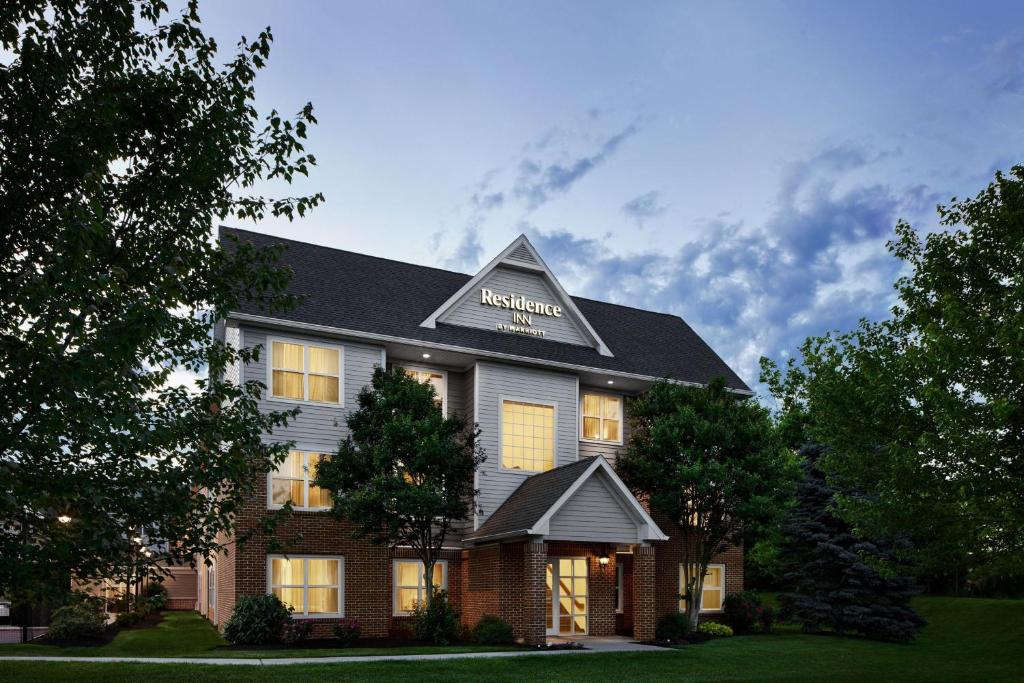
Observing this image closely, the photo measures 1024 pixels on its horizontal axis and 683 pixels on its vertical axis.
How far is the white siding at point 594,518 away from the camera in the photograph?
939 inches

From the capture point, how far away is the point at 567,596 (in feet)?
88.1

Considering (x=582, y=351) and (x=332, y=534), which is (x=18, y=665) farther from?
(x=582, y=351)

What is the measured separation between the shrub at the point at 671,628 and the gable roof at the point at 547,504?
2937 millimetres

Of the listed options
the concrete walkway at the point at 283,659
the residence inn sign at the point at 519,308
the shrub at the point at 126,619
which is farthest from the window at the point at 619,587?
the shrub at the point at 126,619

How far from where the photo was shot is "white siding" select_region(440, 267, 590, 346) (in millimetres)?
27812

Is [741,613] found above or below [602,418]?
below

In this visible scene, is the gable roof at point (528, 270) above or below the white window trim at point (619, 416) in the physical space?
above

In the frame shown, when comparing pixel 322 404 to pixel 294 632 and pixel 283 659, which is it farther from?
pixel 283 659

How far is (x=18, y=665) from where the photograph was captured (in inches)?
670

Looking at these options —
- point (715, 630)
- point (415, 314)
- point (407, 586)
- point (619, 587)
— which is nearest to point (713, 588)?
point (715, 630)

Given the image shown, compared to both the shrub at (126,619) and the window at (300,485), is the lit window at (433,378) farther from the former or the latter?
the shrub at (126,619)

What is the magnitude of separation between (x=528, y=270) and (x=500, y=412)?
5.01 meters

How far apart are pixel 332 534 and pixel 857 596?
59.3 feet

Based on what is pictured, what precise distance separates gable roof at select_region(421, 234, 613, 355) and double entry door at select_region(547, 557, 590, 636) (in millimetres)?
7200
